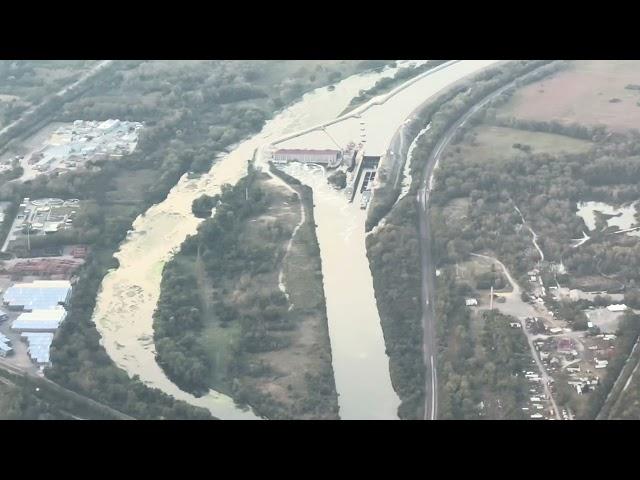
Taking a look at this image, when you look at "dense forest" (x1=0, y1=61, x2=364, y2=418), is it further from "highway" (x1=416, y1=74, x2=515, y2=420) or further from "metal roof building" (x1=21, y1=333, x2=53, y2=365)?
"highway" (x1=416, y1=74, x2=515, y2=420)

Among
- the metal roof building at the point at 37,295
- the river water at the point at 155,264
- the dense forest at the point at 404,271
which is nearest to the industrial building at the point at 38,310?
the metal roof building at the point at 37,295

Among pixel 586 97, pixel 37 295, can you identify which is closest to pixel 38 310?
pixel 37 295

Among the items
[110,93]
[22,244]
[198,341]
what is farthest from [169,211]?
[110,93]

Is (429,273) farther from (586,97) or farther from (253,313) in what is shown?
(586,97)

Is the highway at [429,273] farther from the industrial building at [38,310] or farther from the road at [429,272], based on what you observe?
the industrial building at [38,310]

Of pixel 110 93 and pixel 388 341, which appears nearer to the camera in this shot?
pixel 388 341

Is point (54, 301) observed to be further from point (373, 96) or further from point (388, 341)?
point (373, 96)
